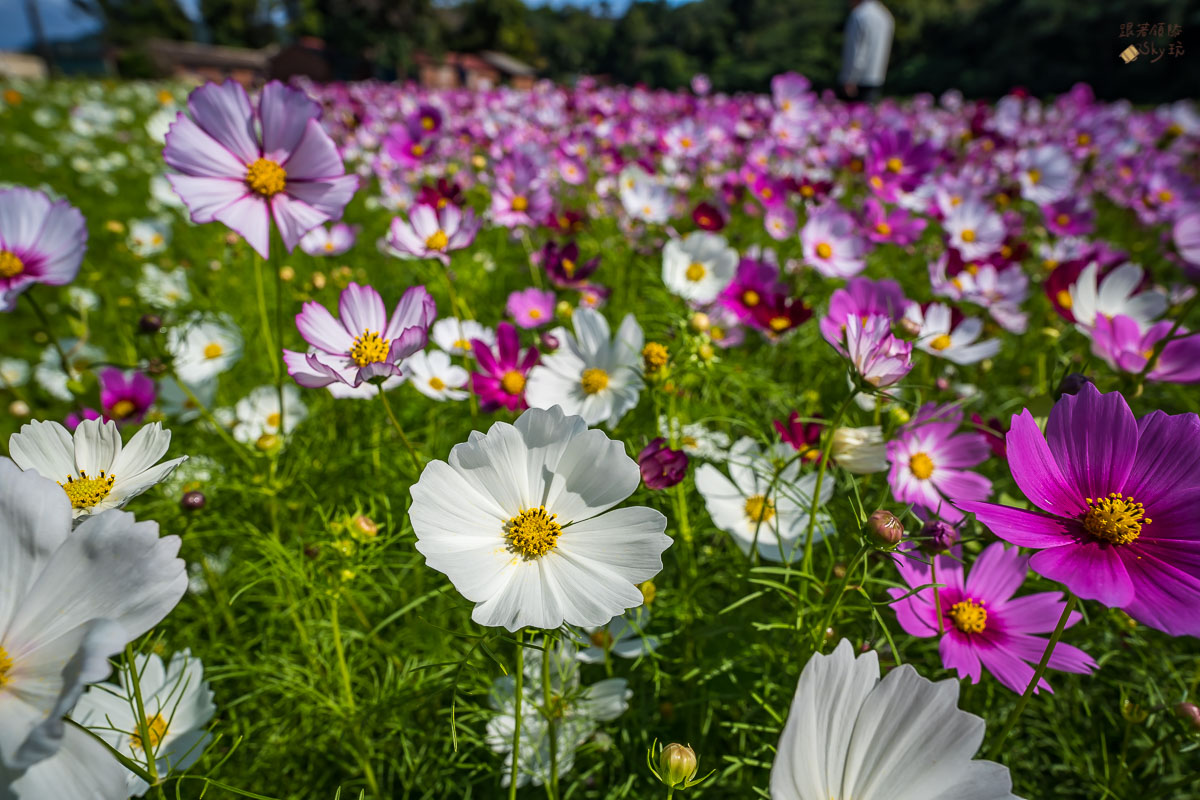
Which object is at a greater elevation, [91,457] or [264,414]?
[264,414]

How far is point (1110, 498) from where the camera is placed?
0.54m

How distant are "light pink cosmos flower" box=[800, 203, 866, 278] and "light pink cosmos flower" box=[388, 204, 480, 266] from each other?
2.86 ft

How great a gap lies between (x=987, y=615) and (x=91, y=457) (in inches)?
37.2

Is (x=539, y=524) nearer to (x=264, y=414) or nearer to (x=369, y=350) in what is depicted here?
(x=369, y=350)

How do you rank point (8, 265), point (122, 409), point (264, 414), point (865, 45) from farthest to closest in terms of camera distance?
point (865, 45), point (264, 414), point (122, 409), point (8, 265)

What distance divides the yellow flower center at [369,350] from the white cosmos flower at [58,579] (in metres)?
0.36

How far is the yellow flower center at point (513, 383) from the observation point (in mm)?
982

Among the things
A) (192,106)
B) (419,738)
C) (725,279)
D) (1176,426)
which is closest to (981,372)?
(725,279)

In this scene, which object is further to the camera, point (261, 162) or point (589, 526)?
point (261, 162)

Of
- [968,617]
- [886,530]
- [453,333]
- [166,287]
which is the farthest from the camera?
[166,287]

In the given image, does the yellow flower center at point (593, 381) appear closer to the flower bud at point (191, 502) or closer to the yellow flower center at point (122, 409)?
the flower bud at point (191, 502)

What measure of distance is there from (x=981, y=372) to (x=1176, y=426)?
3.66 feet

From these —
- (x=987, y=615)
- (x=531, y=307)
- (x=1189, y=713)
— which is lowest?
(x=1189, y=713)

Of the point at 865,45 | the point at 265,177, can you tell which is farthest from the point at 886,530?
the point at 865,45
